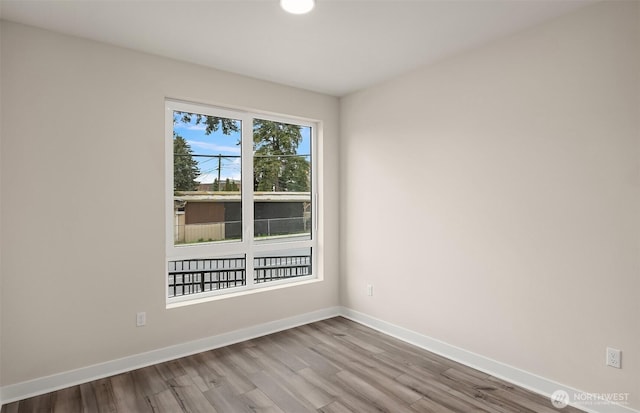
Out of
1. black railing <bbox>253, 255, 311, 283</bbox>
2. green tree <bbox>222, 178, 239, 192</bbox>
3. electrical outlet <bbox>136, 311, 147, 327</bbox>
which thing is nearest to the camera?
electrical outlet <bbox>136, 311, 147, 327</bbox>

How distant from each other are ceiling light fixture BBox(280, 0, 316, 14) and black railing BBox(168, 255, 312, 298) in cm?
232

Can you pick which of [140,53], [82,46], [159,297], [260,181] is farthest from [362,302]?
[82,46]

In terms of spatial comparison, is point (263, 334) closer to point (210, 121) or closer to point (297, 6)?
point (210, 121)

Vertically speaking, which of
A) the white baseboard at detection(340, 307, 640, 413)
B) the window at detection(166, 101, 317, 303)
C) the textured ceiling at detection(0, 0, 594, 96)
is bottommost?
the white baseboard at detection(340, 307, 640, 413)

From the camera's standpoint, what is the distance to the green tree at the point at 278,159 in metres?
3.79

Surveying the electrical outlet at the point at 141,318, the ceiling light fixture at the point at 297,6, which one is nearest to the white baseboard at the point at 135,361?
the electrical outlet at the point at 141,318

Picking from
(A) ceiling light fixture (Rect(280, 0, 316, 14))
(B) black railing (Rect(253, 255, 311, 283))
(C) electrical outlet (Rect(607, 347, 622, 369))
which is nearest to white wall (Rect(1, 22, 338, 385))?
(B) black railing (Rect(253, 255, 311, 283))

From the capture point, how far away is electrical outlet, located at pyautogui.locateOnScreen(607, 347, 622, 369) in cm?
218

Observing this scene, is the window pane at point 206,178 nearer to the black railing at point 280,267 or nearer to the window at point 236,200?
the window at point 236,200

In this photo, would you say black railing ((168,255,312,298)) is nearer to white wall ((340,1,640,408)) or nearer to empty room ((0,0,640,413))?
empty room ((0,0,640,413))

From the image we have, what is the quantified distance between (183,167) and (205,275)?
1057 millimetres

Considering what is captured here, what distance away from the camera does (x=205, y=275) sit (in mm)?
3438

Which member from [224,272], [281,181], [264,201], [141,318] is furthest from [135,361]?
[281,181]

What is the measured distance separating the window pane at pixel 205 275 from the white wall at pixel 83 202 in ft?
0.68
